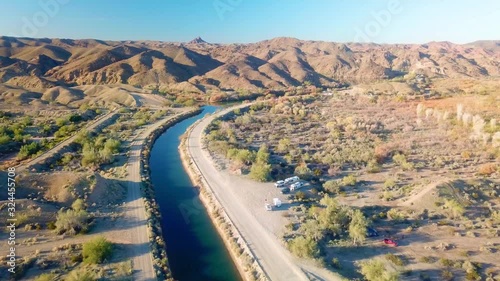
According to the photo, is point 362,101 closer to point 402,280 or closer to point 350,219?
point 350,219

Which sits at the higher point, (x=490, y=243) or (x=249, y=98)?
(x=249, y=98)

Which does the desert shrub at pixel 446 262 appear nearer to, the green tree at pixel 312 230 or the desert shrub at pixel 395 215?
the desert shrub at pixel 395 215

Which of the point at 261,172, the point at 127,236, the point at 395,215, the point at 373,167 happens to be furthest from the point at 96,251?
the point at 373,167

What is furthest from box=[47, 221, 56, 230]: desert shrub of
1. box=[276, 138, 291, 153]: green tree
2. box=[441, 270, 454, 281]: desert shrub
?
box=[276, 138, 291, 153]: green tree

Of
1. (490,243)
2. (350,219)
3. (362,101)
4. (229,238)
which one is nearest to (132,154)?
(229,238)

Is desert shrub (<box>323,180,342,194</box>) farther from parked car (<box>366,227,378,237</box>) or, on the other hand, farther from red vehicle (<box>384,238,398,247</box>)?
red vehicle (<box>384,238,398,247</box>)

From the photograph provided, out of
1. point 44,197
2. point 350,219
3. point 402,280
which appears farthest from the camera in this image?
point 44,197

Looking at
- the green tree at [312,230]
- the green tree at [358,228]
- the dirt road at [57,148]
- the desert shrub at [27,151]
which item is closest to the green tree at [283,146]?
the green tree at [312,230]
